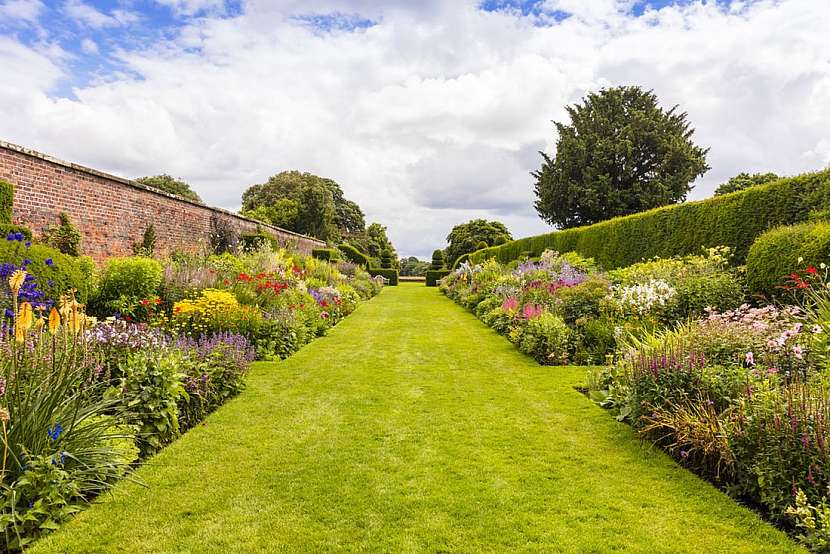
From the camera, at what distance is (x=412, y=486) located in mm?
3215

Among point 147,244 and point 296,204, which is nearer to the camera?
point 147,244

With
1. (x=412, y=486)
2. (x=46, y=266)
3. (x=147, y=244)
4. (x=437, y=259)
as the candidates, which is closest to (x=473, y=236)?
(x=437, y=259)

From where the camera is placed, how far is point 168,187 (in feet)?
146

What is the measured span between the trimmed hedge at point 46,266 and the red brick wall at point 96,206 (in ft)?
9.37

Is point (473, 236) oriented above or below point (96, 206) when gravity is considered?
above

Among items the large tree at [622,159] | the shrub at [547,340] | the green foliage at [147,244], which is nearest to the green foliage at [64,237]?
the green foliage at [147,244]

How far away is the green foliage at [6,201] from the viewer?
24.9 ft

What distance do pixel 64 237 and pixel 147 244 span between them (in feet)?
9.61

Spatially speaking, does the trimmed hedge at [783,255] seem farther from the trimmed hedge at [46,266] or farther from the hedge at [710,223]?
the trimmed hedge at [46,266]

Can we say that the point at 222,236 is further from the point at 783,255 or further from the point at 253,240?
the point at 783,255

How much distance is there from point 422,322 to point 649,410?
8.14 m

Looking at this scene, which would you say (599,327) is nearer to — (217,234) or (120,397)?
(120,397)

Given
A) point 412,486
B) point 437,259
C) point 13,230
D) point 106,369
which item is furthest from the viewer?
point 437,259

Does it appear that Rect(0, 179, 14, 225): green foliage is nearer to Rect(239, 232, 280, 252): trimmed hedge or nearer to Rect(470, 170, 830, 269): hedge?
Rect(239, 232, 280, 252): trimmed hedge
